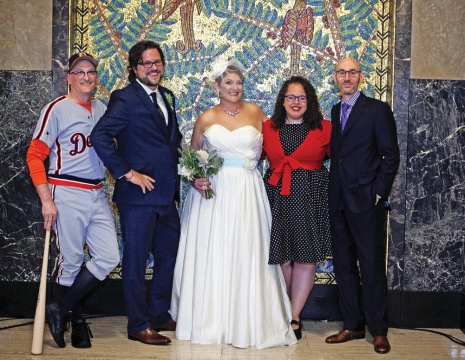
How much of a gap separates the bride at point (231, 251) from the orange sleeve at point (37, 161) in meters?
1.02

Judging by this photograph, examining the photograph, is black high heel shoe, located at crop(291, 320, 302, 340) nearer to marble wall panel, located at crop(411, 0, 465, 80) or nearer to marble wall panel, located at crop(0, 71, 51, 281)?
marble wall panel, located at crop(0, 71, 51, 281)

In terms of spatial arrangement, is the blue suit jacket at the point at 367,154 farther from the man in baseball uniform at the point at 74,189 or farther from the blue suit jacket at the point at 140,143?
the man in baseball uniform at the point at 74,189

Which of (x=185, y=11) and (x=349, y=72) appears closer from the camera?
(x=349, y=72)

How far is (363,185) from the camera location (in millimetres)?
5211

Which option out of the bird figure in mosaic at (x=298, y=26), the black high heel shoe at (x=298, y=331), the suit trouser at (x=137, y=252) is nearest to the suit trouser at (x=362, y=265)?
the black high heel shoe at (x=298, y=331)

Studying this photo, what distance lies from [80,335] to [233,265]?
3.66 feet

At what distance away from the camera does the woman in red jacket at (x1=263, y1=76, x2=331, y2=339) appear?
5.37m

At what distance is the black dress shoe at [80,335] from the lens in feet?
17.0

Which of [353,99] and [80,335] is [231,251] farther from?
[353,99]

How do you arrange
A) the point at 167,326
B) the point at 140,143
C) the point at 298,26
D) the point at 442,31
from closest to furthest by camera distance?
the point at 140,143
the point at 167,326
the point at 442,31
the point at 298,26

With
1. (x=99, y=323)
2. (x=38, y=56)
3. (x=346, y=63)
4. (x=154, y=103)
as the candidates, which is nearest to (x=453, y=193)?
(x=346, y=63)

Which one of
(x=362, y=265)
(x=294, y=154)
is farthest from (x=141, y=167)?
(x=362, y=265)

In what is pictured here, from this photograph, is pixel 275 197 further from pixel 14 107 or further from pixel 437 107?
pixel 14 107

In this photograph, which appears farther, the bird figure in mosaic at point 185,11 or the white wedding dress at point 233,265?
the bird figure in mosaic at point 185,11
